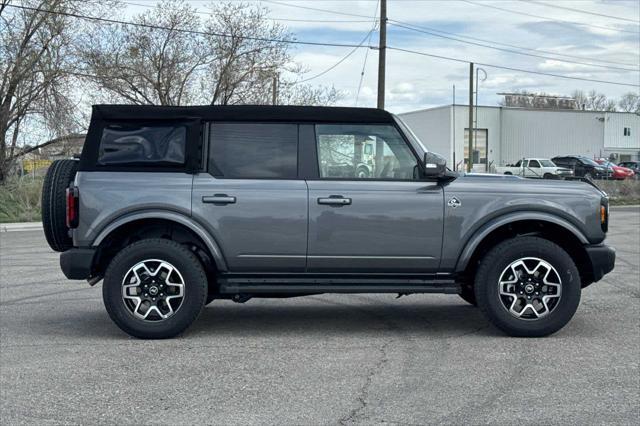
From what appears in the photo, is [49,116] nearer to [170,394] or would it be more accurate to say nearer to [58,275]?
[58,275]

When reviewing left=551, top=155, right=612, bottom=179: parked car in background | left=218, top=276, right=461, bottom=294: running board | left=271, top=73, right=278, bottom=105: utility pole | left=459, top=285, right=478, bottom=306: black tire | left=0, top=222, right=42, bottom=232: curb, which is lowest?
left=0, top=222, right=42, bottom=232: curb

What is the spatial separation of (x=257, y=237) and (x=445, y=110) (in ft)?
202

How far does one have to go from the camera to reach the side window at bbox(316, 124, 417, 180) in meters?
6.61

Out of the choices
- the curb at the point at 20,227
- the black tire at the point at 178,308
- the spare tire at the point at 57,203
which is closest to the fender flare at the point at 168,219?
the black tire at the point at 178,308

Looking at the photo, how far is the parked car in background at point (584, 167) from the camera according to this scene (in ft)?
158

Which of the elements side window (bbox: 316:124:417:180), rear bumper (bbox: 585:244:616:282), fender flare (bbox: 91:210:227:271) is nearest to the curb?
fender flare (bbox: 91:210:227:271)

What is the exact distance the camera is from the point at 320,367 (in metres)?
5.62

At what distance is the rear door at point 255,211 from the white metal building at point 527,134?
6099cm

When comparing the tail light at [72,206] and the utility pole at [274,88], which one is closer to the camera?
the tail light at [72,206]

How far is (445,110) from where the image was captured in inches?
2606

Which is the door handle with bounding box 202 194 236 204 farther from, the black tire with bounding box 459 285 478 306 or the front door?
the black tire with bounding box 459 285 478 306

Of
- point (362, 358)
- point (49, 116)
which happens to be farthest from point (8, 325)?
point (49, 116)

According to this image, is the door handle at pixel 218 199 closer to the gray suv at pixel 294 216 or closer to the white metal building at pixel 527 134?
the gray suv at pixel 294 216

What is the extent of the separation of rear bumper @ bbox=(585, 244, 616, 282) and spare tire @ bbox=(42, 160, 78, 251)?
461 cm
